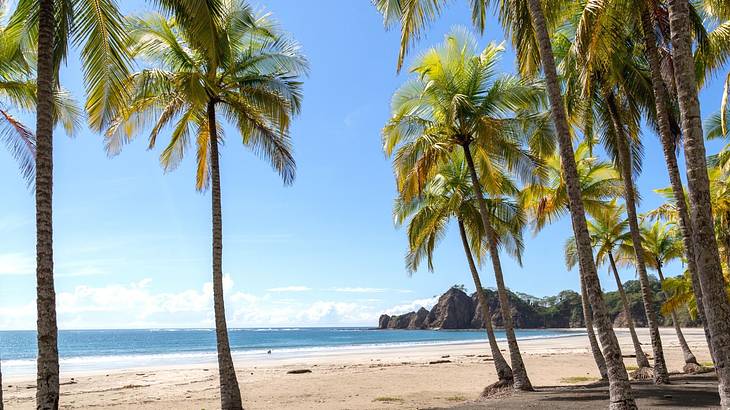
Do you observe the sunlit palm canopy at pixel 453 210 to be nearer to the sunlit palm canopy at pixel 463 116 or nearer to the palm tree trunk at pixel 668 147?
the sunlit palm canopy at pixel 463 116

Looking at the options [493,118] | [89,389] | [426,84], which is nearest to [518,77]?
[493,118]

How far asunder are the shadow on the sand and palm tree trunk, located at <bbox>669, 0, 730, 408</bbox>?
3.20m

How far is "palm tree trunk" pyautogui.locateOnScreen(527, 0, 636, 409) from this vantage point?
6.75 m

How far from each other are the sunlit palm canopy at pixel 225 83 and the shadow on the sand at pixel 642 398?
7.60 m

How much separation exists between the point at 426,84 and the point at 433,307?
5060 inches

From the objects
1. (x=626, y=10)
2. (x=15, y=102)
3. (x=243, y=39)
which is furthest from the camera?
(x=243, y=39)

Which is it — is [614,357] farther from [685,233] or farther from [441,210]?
[441,210]

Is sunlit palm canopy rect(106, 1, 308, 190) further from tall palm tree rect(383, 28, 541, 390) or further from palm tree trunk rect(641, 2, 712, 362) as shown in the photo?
palm tree trunk rect(641, 2, 712, 362)

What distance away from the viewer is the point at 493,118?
14.0 m

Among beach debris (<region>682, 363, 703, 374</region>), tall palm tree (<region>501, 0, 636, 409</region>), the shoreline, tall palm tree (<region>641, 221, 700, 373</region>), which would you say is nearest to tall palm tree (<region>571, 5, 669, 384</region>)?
tall palm tree (<region>501, 0, 636, 409</region>)

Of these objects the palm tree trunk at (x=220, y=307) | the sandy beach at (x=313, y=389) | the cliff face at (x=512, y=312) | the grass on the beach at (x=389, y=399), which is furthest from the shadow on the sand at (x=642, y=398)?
the cliff face at (x=512, y=312)

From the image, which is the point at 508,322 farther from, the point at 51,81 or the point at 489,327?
the point at 51,81

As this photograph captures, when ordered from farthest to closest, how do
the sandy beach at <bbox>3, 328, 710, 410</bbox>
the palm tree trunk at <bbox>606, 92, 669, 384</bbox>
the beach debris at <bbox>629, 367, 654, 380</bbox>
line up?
the beach debris at <bbox>629, 367, 654, 380</bbox>
the sandy beach at <bbox>3, 328, 710, 410</bbox>
the palm tree trunk at <bbox>606, 92, 669, 384</bbox>

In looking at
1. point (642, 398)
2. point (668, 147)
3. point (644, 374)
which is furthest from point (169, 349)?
point (668, 147)
